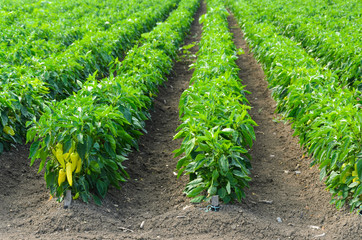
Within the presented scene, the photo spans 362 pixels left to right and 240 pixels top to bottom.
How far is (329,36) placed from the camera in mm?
10016

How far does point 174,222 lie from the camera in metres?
4.28

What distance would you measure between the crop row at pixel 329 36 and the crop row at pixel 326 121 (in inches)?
30.6

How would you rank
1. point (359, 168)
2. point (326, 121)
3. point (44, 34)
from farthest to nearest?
point (44, 34)
point (326, 121)
point (359, 168)

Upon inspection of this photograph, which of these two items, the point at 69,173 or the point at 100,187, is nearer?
the point at 69,173

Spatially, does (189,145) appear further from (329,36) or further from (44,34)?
(44,34)

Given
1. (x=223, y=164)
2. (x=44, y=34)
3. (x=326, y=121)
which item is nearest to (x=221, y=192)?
(x=223, y=164)

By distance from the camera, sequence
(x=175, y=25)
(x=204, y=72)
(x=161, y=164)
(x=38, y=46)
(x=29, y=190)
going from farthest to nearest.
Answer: (x=175, y=25)
(x=38, y=46)
(x=204, y=72)
(x=161, y=164)
(x=29, y=190)

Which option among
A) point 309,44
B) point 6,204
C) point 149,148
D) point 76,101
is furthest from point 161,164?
point 309,44

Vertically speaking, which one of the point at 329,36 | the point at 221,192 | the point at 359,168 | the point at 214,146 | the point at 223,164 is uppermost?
the point at 214,146

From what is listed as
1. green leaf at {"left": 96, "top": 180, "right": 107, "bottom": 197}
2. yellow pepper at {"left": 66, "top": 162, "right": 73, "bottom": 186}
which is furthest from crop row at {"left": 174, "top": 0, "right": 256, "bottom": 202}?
yellow pepper at {"left": 66, "top": 162, "right": 73, "bottom": 186}

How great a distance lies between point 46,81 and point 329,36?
21.9ft

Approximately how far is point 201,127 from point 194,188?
688 millimetres

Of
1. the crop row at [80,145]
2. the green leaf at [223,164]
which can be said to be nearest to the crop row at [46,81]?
the crop row at [80,145]

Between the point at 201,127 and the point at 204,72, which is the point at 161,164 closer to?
the point at 201,127
